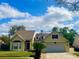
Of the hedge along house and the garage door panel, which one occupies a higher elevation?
the hedge along house

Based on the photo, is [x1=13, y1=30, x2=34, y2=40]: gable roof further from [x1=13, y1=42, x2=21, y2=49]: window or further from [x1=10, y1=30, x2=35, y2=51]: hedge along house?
[x1=13, y1=42, x2=21, y2=49]: window

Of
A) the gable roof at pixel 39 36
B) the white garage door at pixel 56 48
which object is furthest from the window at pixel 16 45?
the white garage door at pixel 56 48

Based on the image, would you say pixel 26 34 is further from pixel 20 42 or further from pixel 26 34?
pixel 20 42

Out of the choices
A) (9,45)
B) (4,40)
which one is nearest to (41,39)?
(9,45)

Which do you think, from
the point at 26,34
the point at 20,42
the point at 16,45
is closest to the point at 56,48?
the point at 26,34

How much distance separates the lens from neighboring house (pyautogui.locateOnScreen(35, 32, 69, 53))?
54978 mm

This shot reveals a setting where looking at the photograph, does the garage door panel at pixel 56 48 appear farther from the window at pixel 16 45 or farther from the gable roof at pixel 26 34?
the window at pixel 16 45

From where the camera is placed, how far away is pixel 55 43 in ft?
182

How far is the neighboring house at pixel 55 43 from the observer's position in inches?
2164

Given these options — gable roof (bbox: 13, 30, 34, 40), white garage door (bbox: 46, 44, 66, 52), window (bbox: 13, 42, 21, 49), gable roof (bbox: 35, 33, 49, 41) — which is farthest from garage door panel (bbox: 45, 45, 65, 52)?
window (bbox: 13, 42, 21, 49)

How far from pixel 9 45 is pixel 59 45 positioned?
42.6 feet

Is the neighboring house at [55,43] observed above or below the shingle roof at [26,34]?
below

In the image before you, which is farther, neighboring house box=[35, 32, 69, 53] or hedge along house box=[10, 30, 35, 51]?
hedge along house box=[10, 30, 35, 51]

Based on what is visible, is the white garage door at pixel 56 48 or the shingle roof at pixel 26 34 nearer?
the white garage door at pixel 56 48
